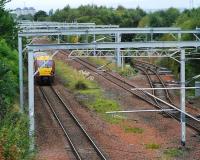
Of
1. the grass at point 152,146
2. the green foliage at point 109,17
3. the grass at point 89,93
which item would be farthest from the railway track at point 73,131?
the green foliage at point 109,17

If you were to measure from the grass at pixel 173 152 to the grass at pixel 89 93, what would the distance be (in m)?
5.92

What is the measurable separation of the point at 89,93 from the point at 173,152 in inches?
658

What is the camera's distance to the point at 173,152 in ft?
75.4

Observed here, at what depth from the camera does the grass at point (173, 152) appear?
Result: 22594 millimetres

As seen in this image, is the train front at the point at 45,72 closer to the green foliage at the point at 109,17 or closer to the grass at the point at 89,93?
the grass at the point at 89,93

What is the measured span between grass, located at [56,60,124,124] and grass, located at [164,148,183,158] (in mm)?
5925

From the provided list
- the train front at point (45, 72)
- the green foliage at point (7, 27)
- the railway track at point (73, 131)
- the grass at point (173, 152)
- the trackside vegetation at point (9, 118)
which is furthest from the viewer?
the train front at point (45, 72)

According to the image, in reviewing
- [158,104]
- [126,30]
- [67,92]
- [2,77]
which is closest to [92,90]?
[67,92]

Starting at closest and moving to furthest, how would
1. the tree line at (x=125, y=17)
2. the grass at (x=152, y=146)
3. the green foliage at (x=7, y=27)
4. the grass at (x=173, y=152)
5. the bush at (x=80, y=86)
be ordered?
the grass at (x=173, y=152) → the grass at (x=152, y=146) → the green foliage at (x=7, y=27) → the bush at (x=80, y=86) → the tree line at (x=125, y=17)

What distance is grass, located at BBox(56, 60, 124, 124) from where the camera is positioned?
3278 cm

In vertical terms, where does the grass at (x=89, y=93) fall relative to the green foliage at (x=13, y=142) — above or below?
below

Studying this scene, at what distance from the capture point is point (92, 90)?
4050cm

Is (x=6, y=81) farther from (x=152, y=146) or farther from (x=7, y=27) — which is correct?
(x=7, y=27)

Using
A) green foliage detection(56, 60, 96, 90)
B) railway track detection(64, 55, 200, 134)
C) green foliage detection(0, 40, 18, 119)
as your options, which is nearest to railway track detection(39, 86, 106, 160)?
green foliage detection(0, 40, 18, 119)
